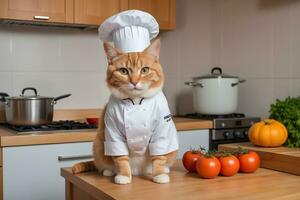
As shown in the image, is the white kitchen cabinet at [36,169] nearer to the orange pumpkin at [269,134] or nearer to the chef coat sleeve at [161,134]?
the orange pumpkin at [269,134]

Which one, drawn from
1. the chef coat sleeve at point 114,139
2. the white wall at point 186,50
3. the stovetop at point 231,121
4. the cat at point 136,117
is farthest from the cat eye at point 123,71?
the white wall at point 186,50

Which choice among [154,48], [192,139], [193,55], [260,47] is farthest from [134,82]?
[193,55]

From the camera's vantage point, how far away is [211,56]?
3.00 meters

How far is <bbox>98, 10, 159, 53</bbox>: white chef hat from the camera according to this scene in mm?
1257

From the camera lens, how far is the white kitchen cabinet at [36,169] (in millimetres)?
1968

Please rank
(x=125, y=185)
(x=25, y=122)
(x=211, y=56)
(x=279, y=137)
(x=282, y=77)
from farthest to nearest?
(x=211, y=56)
(x=282, y=77)
(x=25, y=122)
(x=279, y=137)
(x=125, y=185)

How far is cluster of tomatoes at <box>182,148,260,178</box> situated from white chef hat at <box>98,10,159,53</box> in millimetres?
364

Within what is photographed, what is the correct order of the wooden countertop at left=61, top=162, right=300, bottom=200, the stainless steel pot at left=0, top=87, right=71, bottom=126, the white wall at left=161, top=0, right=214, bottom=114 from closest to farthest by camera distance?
the wooden countertop at left=61, top=162, right=300, bottom=200 < the stainless steel pot at left=0, top=87, right=71, bottom=126 < the white wall at left=161, top=0, right=214, bottom=114

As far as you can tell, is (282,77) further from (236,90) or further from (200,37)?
(200,37)

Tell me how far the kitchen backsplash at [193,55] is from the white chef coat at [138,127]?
Result: 1.41 meters

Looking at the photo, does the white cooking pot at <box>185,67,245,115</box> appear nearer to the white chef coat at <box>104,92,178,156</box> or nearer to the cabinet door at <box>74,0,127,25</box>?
the cabinet door at <box>74,0,127,25</box>

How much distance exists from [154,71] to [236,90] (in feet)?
5.01

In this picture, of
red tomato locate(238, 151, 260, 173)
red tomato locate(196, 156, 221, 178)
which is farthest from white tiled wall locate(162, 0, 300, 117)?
red tomato locate(196, 156, 221, 178)

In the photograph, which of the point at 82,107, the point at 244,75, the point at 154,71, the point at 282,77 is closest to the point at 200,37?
the point at 244,75
